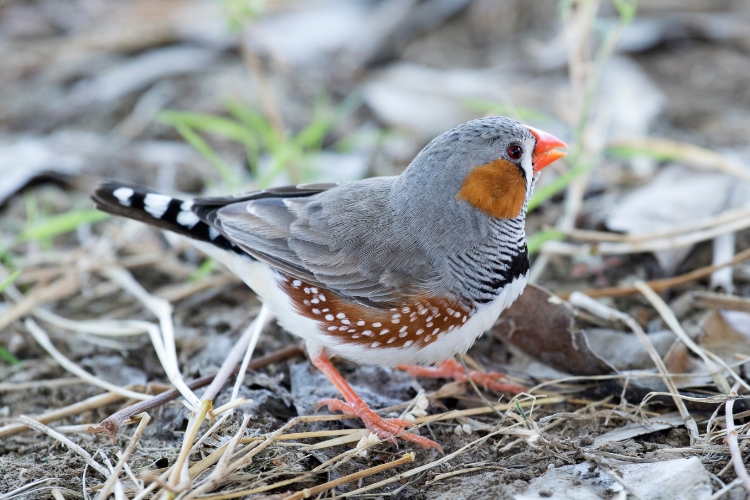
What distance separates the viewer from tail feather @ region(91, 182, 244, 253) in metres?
3.16

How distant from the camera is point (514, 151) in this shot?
282 centimetres

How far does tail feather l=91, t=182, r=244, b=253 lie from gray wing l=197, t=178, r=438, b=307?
0.34 feet

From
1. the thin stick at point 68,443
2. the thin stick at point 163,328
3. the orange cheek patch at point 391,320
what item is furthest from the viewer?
the thin stick at point 163,328

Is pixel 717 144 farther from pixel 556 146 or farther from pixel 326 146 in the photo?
pixel 326 146

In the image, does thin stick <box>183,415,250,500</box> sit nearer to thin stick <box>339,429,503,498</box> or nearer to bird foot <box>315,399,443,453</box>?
thin stick <box>339,429,503,498</box>

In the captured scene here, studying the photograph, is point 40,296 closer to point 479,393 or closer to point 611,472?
point 479,393

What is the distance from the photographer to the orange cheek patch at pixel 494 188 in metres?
2.79

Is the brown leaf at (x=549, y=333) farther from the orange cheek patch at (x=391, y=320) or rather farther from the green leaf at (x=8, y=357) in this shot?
the green leaf at (x=8, y=357)

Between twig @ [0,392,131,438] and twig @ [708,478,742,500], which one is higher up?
twig @ [708,478,742,500]

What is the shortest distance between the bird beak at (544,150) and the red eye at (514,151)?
0.09 meters

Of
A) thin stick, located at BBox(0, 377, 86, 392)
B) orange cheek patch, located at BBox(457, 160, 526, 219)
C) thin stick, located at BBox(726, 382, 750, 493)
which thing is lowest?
thin stick, located at BBox(0, 377, 86, 392)

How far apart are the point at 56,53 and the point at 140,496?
15.7ft

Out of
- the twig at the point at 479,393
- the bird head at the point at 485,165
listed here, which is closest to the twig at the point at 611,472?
the twig at the point at 479,393

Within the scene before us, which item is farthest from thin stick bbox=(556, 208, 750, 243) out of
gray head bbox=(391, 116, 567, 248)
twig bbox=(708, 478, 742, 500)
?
twig bbox=(708, 478, 742, 500)
